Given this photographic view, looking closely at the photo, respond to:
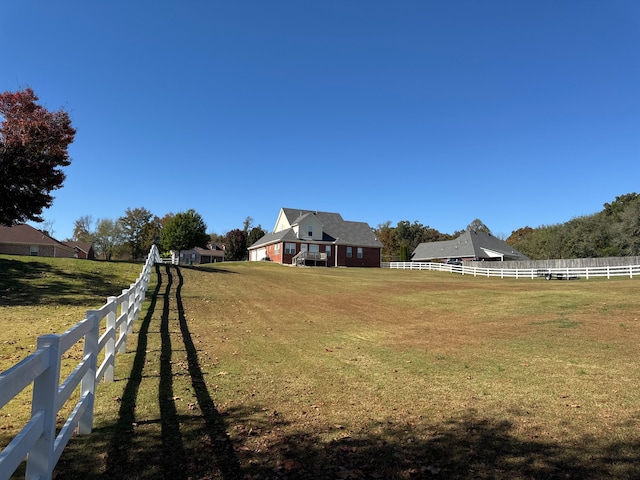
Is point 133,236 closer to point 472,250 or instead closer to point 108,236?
point 108,236

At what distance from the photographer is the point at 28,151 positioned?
67.6 feet

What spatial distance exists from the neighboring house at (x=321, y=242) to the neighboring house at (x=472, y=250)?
14617mm

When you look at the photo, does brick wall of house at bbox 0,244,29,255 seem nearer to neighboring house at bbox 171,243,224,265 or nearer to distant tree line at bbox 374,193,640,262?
neighboring house at bbox 171,243,224,265

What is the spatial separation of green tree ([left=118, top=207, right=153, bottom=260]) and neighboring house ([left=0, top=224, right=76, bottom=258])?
29993 mm

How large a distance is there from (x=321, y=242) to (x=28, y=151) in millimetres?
38677

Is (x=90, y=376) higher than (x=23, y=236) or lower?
lower

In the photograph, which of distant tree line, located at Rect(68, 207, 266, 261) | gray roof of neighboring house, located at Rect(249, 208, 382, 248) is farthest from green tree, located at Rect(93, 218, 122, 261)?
gray roof of neighboring house, located at Rect(249, 208, 382, 248)

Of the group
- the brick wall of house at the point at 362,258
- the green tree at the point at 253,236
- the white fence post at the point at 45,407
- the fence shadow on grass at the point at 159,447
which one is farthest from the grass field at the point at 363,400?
the green tree at the point at 253,236

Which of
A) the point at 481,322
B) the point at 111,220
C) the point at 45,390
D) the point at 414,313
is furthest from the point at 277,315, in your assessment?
the point at 111,220

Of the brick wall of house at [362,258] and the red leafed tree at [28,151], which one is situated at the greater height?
the red leafed tree at [28,151]

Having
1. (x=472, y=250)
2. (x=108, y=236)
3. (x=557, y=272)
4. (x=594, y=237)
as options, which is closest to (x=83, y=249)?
(x=108, y=236)

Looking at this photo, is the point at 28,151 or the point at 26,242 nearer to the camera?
the point at 28,151

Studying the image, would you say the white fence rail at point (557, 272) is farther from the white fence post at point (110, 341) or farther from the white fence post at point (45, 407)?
the white fence post at point (45, 407)

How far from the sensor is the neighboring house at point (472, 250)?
6297 cm
